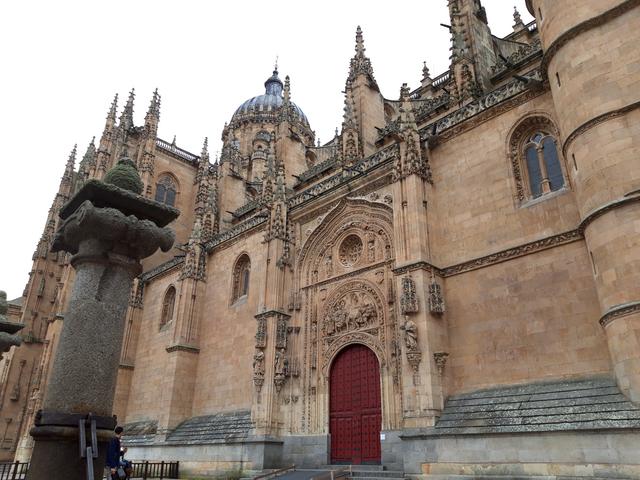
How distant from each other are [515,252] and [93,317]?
10087 mm

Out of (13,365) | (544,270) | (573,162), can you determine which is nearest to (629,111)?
(573,162)

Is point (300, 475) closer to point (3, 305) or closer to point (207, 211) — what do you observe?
point (3, 305)

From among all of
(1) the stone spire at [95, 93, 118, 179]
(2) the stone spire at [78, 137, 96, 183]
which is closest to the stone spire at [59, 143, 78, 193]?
(2) the stone spire at [78, 137, 96, 183]

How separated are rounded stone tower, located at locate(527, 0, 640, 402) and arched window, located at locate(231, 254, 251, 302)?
14229 millimetres

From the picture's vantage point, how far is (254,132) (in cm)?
5009

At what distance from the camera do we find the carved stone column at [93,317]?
199 inches

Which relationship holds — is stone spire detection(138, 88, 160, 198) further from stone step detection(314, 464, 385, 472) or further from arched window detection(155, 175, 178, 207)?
stone step detection(314, 464, 385, 472)

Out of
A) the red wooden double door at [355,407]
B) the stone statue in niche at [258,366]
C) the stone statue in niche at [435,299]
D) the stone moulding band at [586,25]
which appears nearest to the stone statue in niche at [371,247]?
the red wooden double door at [355,407]

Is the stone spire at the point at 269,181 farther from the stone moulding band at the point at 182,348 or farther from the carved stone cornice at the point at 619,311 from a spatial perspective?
the carved stone cornice at the point at 619,311

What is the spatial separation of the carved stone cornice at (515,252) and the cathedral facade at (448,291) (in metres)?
0.04

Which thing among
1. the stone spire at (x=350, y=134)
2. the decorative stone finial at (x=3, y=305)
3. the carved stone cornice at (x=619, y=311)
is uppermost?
the stone spire at (x=350, y=134)

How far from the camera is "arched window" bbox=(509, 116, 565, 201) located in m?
12.8

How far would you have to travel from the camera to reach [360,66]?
23312mm

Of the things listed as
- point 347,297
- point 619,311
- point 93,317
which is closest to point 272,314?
point 347,297
